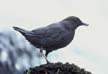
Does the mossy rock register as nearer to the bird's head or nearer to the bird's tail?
the bird's tail

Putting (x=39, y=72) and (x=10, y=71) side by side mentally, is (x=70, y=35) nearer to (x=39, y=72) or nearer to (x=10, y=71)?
(x=39, y=72)

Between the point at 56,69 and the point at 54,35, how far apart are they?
115 centimetres

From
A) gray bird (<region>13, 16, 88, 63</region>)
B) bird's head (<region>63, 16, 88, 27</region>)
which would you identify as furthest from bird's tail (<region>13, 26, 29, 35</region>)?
bird's head (<region>63, 16, 88, 27</region>)

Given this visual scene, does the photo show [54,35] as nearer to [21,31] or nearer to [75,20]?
[75,20]

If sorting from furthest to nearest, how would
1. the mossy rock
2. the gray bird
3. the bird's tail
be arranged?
the gray bird → the bird's tail → the mossy rock

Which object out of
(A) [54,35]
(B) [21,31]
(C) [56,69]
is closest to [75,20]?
(A) [54,35]

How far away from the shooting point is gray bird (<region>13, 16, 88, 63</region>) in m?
14.8

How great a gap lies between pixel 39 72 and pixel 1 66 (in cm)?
314

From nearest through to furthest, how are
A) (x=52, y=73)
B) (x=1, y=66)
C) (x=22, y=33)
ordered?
(x=52, y=73) < (x=22, y=33) < (x=1, y=66)

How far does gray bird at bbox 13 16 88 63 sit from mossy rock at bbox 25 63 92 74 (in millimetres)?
785

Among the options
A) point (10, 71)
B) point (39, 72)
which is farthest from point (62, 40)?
point (10, 71)

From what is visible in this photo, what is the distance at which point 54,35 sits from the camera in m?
14.9

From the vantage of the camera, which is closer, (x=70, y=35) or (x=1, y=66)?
(x=70, y=35)

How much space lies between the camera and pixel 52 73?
13781mm
